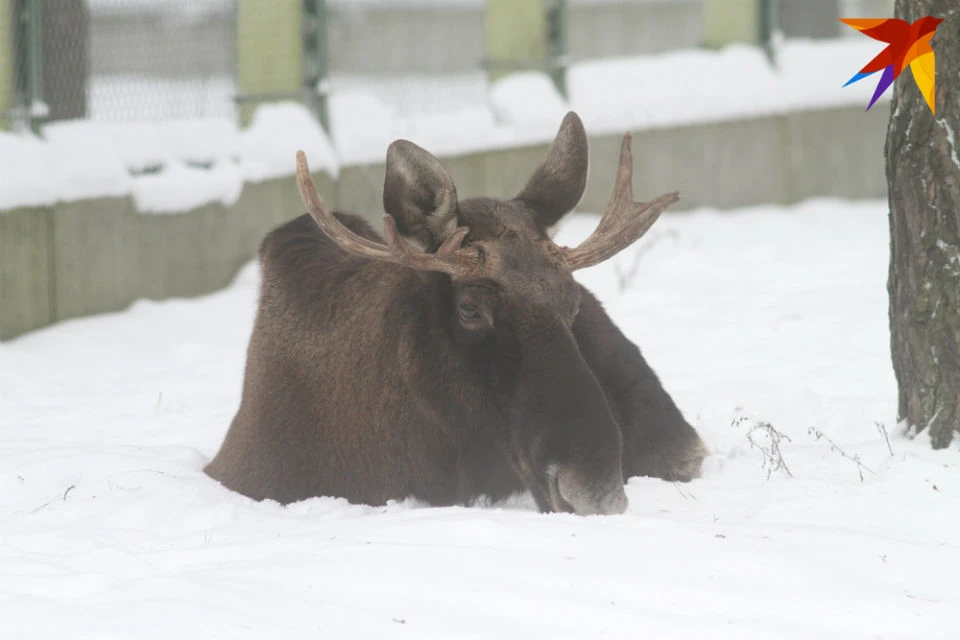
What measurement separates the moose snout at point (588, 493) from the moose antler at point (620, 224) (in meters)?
0.80

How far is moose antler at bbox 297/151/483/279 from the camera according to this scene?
4312 mm

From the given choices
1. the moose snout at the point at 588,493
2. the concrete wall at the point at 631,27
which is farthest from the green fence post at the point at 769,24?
the moose snout at the point at 588,493

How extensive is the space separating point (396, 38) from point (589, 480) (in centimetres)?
769

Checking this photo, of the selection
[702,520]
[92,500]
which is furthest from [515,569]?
[92,500]

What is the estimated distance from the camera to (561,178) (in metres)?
4.91

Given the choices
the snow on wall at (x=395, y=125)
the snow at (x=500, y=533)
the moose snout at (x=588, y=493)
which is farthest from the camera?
the snow on wall at (x=395, y=125)

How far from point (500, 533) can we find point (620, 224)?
4.71 ft

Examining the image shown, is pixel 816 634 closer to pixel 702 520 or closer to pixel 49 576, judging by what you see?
pixel 702 520

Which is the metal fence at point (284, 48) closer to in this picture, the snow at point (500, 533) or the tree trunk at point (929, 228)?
the snow at point (500, 533)

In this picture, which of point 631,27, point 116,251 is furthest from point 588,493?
point 631,27

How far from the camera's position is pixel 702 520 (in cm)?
425

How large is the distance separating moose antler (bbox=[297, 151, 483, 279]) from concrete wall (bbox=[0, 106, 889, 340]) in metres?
3.82

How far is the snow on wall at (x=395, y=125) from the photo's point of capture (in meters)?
8.85

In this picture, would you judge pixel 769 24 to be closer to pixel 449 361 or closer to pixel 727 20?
pixel 727 20
